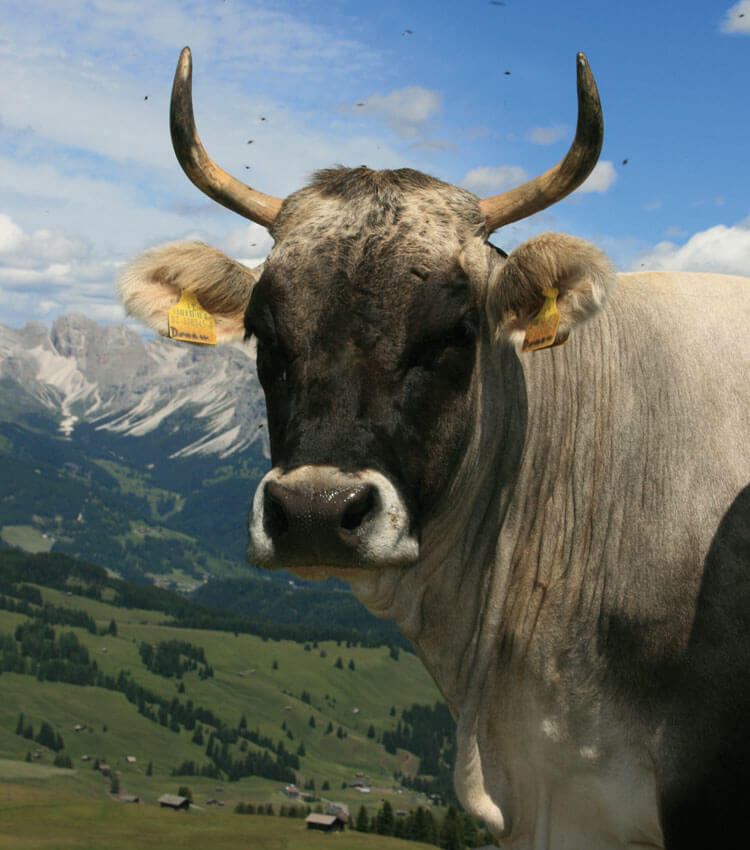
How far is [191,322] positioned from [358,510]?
305cm

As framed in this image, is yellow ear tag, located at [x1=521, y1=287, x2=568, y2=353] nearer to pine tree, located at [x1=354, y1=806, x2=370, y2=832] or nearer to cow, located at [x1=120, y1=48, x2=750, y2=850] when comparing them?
cow, located at [x1=120, y1=48, x2=750, y2=850]

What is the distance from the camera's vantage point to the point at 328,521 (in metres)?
5.30

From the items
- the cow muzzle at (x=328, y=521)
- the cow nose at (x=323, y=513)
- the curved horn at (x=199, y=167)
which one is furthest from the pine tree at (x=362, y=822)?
the cow nose at (x=323, y=513)

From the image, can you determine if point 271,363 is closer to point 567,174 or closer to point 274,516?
point 274,516

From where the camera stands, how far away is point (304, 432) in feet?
18.7

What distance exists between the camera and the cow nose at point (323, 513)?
17.4 feet

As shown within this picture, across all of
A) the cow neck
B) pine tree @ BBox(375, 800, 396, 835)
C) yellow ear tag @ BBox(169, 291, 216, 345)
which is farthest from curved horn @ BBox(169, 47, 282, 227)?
pine tree @ BBox(375, 800, 396, 835)

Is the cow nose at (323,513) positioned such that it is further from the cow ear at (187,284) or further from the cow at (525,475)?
the cow ear at (187,284)

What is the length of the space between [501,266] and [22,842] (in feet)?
517

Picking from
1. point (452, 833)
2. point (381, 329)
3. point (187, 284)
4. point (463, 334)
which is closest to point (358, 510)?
point (381, 329)

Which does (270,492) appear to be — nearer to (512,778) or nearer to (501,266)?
(501,266)

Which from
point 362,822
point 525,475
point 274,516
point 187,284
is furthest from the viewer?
point 362,822

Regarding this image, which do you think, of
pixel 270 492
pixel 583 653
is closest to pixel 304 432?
pixel 270 492

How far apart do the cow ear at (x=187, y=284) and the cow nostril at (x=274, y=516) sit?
2.60 metres
